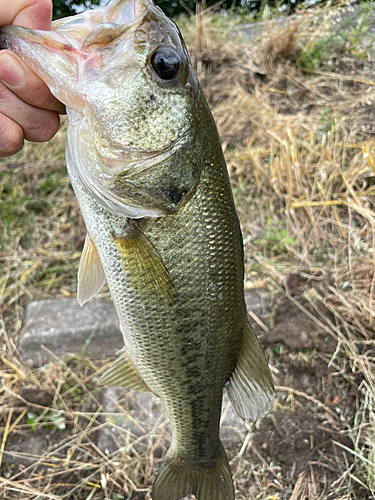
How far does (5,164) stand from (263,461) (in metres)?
3.80

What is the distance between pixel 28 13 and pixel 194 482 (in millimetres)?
1893

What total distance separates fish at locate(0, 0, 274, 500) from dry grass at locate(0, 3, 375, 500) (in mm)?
875

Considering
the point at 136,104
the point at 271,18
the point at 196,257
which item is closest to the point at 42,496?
the point at 196,257

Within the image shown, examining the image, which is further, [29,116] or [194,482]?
[194,482]

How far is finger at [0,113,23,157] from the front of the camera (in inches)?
49.3

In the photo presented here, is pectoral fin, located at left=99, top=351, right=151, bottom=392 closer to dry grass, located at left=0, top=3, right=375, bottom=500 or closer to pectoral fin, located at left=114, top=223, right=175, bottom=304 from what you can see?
pectoral fin, located at left=114, top=223, right=175, bottom=304

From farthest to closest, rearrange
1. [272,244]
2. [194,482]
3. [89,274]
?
1. [272,244]
2. [194,482]
3. [89,274]

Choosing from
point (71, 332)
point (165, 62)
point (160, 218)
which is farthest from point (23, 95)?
point (71, 332)

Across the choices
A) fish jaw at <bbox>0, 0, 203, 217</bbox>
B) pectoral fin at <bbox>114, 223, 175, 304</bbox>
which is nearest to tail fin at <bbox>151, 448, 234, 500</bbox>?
pectoral fin at <bbox>114, 223, 175, 304</bbox>

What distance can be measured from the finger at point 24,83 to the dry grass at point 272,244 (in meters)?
1.86

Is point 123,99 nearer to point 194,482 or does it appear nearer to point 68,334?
point 194,482

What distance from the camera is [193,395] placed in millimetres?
1414

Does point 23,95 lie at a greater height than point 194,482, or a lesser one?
greater

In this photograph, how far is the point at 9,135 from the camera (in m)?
1.26
